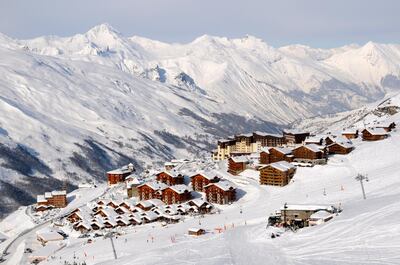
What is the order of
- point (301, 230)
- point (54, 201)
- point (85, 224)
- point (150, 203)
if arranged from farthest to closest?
1. point (54, 201)
2. point (150, 203)
3. point (85, 224)
4. point (301, 230)

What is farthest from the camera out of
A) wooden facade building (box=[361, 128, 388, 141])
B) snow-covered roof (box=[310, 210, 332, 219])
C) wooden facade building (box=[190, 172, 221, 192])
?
wooden facade building (box=[361, 128, 388, 141])

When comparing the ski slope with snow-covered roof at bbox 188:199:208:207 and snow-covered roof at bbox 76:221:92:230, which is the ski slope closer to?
snow-covered roof at bbox 188:199:208:207

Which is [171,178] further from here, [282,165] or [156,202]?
[282,165]

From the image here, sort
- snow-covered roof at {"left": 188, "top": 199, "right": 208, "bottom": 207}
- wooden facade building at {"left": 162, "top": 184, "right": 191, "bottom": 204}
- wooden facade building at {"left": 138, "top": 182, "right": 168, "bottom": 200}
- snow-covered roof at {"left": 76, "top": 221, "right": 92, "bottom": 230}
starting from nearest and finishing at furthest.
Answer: snow-covered roof at {"left": 188, "top": 199, "right": 208, "bottom": 207} → snow-covered roof at {"left": 76, "top": 221, "right": 92, "bottom": 230} → wooden facade building at {"left": 162, "top": 184, "right": 191, "bottom": 204} → wooden facade building at {"left": 138, "top": 182, "right": 168, "bottom": 200}

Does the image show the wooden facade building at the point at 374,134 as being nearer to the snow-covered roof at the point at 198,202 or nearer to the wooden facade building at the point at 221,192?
the wooden facade building at the point at 221,192

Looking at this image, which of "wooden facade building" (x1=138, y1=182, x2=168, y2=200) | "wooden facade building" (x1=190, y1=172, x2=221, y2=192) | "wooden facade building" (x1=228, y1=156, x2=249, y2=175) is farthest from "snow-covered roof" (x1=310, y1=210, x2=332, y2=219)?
"wooden facade building" (x1=228, y1=156, x2=249, y2=175)

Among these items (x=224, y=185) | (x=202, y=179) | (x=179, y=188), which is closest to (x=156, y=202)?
(x=179, y=188)

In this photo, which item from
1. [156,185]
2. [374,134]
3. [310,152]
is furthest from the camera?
[374,134]

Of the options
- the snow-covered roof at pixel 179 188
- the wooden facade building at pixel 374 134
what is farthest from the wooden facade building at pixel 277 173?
the wooden facade building at pixel 374 134
